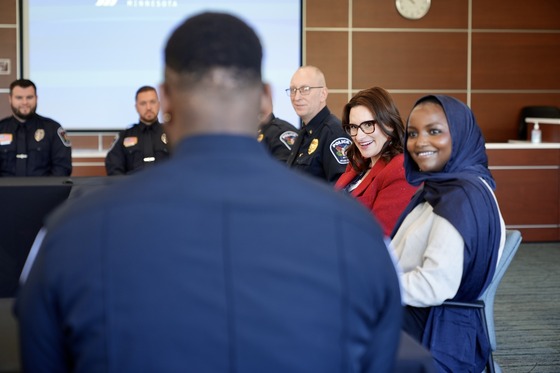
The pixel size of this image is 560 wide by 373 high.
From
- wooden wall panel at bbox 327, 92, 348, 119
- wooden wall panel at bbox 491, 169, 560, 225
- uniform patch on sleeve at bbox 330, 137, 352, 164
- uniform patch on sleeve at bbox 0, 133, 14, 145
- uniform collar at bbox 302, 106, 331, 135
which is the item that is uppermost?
wooden wall panel at bbox 327, 92, 348, 119

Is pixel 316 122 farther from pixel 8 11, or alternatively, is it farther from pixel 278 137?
pixel 8 11

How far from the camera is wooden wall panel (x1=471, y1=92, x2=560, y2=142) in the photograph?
917 cm

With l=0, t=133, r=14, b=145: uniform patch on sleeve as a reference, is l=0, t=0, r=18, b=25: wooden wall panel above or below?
above

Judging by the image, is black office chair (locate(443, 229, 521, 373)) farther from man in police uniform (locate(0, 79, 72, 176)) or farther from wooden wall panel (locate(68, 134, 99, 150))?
wooden wall panel (locate(68, 134, 99, 150))

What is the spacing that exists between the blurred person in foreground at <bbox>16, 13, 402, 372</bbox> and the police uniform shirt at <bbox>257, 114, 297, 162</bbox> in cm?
381

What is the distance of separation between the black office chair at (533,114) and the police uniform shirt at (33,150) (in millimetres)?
5342

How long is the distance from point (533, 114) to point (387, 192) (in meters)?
6.48

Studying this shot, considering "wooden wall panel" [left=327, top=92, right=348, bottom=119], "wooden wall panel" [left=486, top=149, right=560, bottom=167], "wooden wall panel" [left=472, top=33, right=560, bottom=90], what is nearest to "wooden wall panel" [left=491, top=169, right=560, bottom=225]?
"wooden wall panel" [left=486, top=149, right=560, bottom=167]

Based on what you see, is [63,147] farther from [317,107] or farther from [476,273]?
[476,273]

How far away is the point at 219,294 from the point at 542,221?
7.24m

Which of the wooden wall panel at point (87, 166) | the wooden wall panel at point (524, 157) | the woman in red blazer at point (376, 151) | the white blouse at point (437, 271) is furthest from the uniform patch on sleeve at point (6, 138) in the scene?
the white blouse at point (437, 271)

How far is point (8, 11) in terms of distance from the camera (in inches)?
332

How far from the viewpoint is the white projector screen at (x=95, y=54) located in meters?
8.50

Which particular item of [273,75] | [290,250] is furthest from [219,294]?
[273,75]
